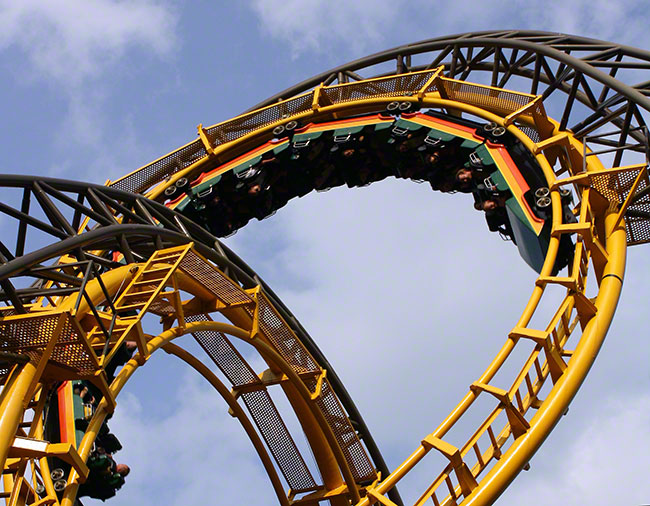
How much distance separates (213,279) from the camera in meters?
13.9

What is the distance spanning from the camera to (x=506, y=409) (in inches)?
445

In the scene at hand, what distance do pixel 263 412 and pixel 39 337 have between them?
8291 millimetres

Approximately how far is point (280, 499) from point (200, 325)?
5344mm

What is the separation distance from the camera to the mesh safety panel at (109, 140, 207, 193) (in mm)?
18172

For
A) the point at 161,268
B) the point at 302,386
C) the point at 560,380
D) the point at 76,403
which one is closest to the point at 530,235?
the point at 560,380

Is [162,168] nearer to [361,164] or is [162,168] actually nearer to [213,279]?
[361,164]

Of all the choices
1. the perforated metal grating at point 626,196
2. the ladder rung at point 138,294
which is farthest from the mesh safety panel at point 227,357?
the perforated metal grating at point 626,196

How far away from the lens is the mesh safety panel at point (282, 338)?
15500mm

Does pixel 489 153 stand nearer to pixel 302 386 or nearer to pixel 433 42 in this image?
pixel 433 42

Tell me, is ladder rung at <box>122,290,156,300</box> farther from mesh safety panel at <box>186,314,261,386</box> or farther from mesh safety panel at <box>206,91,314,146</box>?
mesh safety panel at <box>206,91,314,146</box>

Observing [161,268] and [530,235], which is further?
[530,235]

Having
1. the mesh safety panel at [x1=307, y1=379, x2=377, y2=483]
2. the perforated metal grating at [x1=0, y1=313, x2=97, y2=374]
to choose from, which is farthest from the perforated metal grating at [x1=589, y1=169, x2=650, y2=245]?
the perforated metal grating at [x1=0, y1=313, x2=97, y2=374]

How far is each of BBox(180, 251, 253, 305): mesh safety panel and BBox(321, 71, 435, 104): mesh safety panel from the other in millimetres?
5449

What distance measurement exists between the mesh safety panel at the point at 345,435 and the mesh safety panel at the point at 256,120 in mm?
5146
